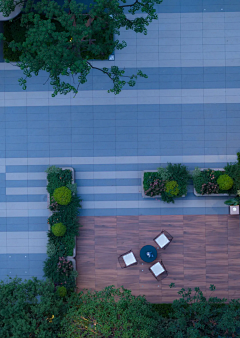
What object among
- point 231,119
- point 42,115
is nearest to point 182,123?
point 231,119

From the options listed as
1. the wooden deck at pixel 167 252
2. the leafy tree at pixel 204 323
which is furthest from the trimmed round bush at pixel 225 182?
the leafy tree at pixel 204 323

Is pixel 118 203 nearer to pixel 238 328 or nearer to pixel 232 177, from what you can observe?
pixel 232 177

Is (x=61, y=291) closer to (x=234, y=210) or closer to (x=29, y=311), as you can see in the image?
(x=29, y=311)

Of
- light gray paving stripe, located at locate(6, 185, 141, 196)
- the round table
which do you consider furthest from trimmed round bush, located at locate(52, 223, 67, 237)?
the round table

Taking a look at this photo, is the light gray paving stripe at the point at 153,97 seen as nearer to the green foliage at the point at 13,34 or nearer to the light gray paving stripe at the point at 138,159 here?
the green foliage at the point at 13,34

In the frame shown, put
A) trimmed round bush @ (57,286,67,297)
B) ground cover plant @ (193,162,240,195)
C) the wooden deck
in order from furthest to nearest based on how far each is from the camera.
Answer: the wooden deck → ground cover plant @ (193,162,240,195) → trimmed round bush @ (57,286,67,297)

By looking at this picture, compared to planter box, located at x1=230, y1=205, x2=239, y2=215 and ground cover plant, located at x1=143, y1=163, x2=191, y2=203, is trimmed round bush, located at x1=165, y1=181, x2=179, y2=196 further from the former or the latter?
planter box, located at x1=230, y1=205, x2=239, y2=215

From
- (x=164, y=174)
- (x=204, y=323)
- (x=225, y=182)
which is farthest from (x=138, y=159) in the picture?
(x=204, y=323)
